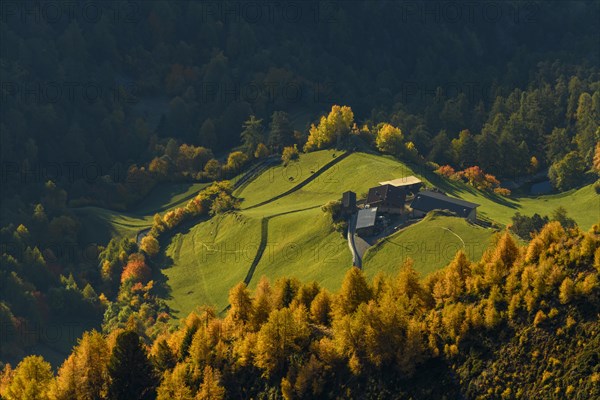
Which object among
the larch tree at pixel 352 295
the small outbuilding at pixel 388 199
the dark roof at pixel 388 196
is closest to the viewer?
the larch tree at pixel 352 295

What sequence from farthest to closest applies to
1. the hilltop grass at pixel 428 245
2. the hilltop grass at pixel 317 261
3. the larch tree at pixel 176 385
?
the hilltop grass at pixel 317 261
the hilltop grass at pixel 428 245
the larch tree at pixel 176 385

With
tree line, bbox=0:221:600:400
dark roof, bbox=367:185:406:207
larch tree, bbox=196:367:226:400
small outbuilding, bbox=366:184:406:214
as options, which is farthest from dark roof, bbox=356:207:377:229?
larch tree, bbox=196:367:226:400

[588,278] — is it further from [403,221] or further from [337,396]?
[403,221]

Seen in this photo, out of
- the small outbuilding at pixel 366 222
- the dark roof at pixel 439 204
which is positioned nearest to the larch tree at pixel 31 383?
the small outbuilding at pixel 366 222

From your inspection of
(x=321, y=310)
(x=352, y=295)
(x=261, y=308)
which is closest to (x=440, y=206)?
(x=321, y=310)

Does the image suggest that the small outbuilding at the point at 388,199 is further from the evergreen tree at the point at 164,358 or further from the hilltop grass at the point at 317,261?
the evergreen tree at the point at 164,358

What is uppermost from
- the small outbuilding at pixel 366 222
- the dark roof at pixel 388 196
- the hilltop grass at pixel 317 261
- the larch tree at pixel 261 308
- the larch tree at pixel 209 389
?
the larch tree at pixel 261 308

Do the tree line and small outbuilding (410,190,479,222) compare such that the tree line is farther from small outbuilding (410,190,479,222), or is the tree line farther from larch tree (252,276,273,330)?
small outbuilding (410,190,479,222)

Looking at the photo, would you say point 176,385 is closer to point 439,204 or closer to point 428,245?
point 428,245
